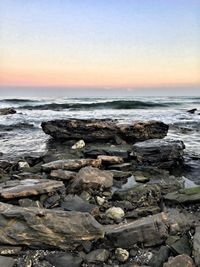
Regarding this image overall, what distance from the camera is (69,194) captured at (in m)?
6.99

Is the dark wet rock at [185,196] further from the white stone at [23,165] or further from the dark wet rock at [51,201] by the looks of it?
the white stone at [23,165]

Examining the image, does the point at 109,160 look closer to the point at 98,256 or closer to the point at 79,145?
the point at 79,145

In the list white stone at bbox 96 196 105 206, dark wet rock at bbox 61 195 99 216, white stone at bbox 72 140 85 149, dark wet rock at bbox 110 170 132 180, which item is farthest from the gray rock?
white stone at bbox 72 140 85 149

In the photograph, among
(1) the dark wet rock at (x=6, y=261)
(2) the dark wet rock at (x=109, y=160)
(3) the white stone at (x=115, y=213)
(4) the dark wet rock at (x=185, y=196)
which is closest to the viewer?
(1) the dark wet rock at (x=6, y=261)

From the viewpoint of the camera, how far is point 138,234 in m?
5.07

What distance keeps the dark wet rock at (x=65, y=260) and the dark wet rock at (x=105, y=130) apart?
31.2 feet

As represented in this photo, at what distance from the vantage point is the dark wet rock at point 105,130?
1448 centimetres

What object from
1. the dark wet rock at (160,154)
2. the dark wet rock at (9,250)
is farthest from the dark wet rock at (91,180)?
the dark wet rock at (160,154)

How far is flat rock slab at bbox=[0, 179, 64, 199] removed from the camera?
6.45m

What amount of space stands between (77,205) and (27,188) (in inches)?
42.9

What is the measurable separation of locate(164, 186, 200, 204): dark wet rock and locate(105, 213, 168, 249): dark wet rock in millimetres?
1507

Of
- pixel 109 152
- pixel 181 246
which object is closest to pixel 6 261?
pixel 181 246

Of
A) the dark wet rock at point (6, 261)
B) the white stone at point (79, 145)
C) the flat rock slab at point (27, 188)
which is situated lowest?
the white stone at point (79, 145)

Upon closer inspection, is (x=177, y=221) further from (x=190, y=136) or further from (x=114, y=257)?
(x=190, y=136)
